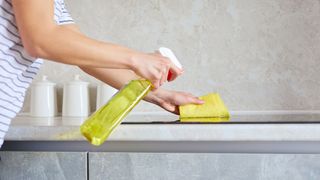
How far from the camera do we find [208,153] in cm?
88

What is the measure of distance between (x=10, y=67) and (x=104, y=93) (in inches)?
24.9

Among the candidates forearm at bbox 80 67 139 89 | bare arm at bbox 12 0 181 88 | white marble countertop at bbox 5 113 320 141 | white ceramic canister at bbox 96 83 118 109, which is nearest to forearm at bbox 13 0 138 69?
bare arm at bbox 12 0 181 88

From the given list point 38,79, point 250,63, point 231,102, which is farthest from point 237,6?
point 38,79

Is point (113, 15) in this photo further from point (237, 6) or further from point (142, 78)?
point (142, 78)

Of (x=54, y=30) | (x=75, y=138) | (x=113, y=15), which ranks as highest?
(x=54, y=30)

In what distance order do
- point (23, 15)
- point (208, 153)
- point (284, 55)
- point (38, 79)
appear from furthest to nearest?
point (38, 79) → point (284, 55) → point (208, 153) → point (23, 15)

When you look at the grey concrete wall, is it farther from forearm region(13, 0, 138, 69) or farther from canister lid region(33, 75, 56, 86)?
forearm region(13, 0, 138, 69)

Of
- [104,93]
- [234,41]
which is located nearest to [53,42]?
[104,93]

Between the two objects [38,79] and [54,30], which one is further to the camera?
[38,79]

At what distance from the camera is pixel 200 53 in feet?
4.93

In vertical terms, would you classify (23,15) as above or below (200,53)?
above

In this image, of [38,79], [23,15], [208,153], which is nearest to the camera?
[23,15]

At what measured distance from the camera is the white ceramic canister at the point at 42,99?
1479 millimetres

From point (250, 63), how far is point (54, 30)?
0.86m
